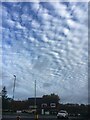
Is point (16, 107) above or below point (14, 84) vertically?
below

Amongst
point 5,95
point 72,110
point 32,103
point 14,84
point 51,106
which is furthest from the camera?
point 5,95

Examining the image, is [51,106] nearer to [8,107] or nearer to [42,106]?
[42,106]

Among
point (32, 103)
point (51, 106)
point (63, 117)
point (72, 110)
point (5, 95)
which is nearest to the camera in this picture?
point (63, 117)

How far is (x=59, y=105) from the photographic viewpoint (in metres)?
120

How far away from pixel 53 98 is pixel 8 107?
19.8 meters

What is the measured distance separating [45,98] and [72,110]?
22768 millimetres

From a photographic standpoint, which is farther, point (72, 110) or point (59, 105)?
point (59, 105)

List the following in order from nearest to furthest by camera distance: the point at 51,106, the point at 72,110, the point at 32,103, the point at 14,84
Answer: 1. the point at 14,84
2. the point at 72,110
3. the point at 51,106
4. the point at 32,103

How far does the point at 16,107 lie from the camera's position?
119 m

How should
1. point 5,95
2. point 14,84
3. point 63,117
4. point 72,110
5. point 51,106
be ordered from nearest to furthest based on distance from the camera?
point 63,117, point 14,84, point 72,110, point 51,106, point 5,95

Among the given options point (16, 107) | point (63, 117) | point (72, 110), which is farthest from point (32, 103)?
point (63, 117)

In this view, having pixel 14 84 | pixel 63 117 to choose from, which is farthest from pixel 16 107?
pixel 63 117

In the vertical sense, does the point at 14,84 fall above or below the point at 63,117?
above

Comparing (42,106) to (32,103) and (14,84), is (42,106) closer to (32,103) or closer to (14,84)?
(32,103)
